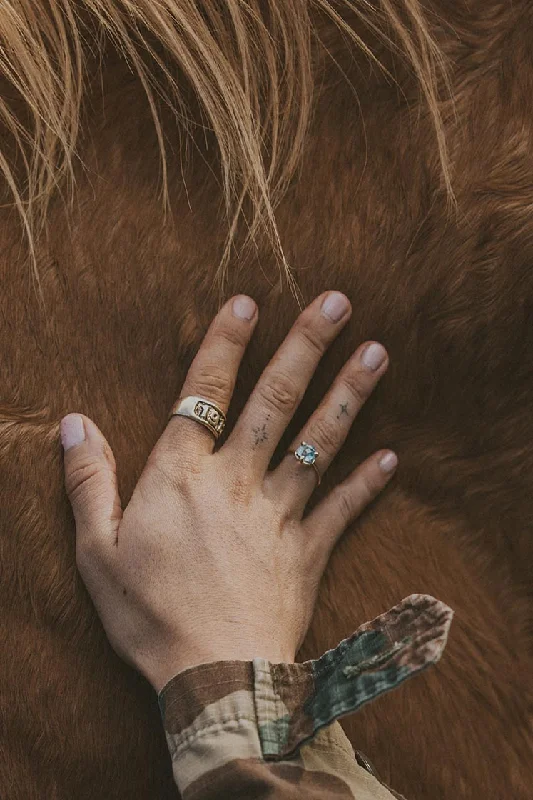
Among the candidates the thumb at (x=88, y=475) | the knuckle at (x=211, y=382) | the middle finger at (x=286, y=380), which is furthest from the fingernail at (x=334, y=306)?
the thumb at (x=88, y=475)

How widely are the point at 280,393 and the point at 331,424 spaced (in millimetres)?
59

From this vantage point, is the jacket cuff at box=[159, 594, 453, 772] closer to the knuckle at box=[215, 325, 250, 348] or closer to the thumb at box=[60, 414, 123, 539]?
the thumb at box=[60, 414, 123, 539]

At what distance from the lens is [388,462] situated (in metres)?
0.87

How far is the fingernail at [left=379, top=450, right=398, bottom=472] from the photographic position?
874mm

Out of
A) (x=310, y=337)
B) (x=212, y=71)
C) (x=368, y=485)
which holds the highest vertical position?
(x=212, y=71)

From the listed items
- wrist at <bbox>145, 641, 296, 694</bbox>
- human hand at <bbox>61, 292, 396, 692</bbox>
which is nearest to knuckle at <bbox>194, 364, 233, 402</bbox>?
human hand at <bbox>61, 292, 396, 692</bbox>

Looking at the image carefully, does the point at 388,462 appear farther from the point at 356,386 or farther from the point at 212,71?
the point at 212,71

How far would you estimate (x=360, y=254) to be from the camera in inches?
33.0

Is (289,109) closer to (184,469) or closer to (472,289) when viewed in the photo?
(472,289)

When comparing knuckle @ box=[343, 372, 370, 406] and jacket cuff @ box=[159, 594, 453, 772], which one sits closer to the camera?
jacket cuff @ box=[159, 594, 453, 772]

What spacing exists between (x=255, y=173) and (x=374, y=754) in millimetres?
574

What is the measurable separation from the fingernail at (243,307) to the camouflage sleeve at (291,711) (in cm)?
32

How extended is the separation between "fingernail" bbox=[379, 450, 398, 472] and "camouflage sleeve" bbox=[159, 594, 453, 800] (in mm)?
232

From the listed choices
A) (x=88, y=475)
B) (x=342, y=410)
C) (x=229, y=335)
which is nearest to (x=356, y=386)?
(x=342, y=410)
